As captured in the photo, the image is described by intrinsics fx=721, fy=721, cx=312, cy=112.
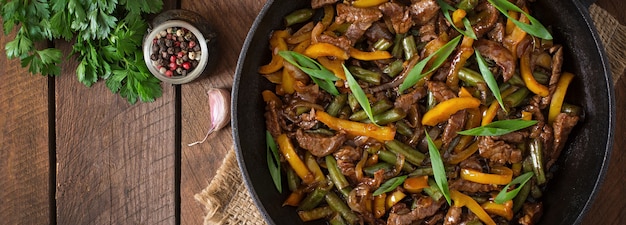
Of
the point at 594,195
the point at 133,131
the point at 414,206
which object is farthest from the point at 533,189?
the point at 133,131

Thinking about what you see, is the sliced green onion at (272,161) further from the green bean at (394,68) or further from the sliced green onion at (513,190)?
the sliced green onion at (513,190)

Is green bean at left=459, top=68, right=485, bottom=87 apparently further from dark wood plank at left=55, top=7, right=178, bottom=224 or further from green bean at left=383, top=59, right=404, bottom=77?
dark wood plank at left=55, top=7, right=178, bottom=224

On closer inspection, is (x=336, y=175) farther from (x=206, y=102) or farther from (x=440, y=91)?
(x=206, y=102)

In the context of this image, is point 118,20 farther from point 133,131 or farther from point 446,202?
point 446,202

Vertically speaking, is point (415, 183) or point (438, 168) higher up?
point (438, 168)

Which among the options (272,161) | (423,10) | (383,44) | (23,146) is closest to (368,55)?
(383,44)

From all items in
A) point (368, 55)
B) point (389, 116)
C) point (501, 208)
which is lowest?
point (501, 208)

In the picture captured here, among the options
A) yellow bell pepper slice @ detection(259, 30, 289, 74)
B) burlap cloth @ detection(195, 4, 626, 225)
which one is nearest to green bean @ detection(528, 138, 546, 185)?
yellow bell pepper slice @ detection(259, 30, 289, 74)

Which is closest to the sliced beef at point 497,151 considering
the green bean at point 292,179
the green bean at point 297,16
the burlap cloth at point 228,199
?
the green bean at point 292,179
